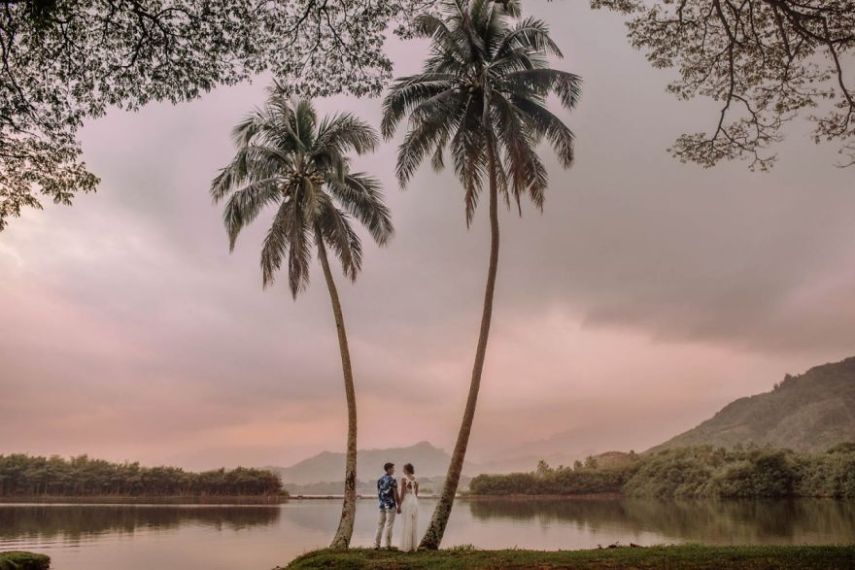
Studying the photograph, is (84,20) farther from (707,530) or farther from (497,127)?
(707,530)

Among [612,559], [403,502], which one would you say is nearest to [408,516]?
[403,502]

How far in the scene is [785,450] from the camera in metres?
81.2

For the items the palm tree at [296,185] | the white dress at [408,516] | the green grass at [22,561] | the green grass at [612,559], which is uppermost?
the palm tree at [296,185]

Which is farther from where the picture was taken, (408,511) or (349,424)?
(349,424)

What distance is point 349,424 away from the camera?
20.4 m

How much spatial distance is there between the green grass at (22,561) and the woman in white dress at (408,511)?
11063 mm

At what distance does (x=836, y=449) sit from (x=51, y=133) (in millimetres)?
92693

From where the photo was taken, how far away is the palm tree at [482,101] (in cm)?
Result: 2052

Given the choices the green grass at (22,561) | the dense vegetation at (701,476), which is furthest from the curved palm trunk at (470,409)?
the dense vegetation at (701,476)

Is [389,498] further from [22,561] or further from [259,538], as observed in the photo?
[259,538]

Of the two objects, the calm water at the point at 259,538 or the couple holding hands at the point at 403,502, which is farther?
the calm water at the point at 259,538

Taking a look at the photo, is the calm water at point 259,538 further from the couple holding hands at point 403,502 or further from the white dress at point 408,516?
the white dress at point 408,516

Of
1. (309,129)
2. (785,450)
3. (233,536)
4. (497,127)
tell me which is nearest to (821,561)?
(497,127)

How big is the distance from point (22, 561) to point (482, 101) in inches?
785
